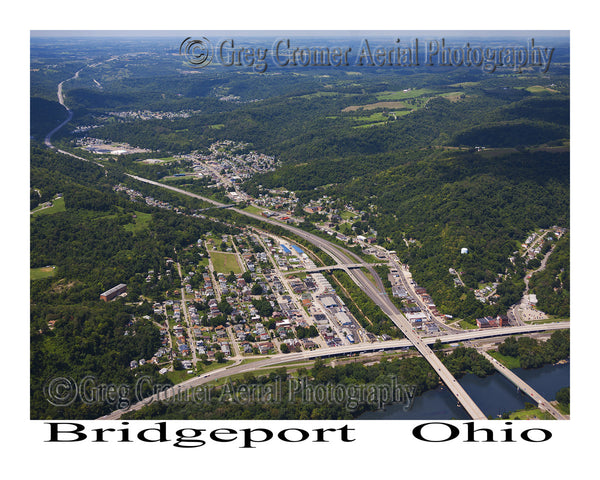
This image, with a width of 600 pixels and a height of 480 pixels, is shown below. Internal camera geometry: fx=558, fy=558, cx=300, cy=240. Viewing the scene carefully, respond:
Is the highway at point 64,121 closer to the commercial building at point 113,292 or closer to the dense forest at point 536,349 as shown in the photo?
the commercial building at point 113,292

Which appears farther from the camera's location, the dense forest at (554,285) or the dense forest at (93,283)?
the dense forest at (554,285)

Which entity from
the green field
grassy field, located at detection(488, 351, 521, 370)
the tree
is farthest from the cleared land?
the tree

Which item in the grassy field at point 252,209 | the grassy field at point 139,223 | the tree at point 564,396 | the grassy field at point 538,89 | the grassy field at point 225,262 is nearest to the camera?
the tree at point 564,396

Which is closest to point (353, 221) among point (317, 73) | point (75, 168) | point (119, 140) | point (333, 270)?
point (333, 270)
